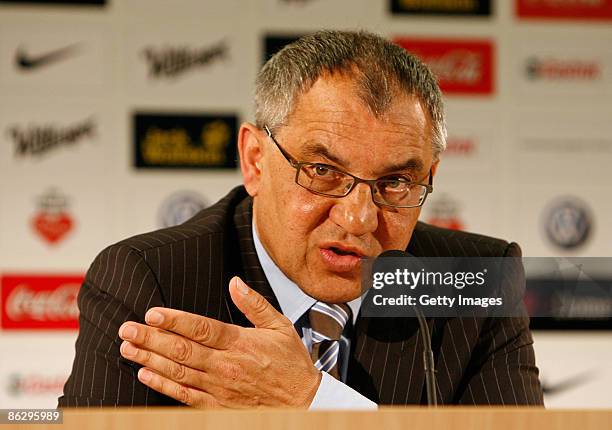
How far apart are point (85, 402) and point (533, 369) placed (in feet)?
2.66

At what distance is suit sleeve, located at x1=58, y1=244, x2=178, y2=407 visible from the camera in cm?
138

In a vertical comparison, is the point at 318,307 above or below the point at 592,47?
below

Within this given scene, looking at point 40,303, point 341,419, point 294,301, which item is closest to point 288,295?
point 294,301

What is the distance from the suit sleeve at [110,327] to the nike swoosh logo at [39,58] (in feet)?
6.32

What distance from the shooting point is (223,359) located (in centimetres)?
128

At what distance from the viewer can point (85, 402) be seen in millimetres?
1381

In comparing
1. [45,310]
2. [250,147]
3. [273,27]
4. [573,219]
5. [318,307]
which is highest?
[273,27]

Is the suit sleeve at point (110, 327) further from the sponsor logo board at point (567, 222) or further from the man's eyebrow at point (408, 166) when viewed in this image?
the sponsor logo board at point (567, 222)

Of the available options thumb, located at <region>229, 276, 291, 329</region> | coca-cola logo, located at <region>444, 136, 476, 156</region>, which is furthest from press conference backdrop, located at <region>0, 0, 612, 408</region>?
thumb, located at <region>229, 276, 291, 329</region>

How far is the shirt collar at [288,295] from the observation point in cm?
155

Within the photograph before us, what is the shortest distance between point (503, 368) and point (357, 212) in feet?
1.42

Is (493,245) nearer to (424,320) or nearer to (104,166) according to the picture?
(424,320)

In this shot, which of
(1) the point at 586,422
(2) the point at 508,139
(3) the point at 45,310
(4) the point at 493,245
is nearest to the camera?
(1) the point at 586,422

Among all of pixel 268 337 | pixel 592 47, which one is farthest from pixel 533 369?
pixel 592 47
